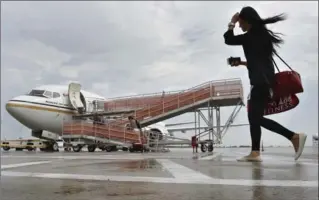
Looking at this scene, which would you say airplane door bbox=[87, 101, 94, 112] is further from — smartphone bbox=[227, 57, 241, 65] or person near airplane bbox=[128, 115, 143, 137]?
smartphone bbox=[227, 57, 241, 65]

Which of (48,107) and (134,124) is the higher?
(48,107)

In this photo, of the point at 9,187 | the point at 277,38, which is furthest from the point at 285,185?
the point at 9,187

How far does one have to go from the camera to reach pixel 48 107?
2422cm

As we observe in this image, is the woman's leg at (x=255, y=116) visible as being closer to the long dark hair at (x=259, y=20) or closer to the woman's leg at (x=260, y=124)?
the woman's leg at (x=260, y=124)

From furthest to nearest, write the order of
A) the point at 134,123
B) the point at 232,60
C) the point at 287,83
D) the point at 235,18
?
the point at 134,123
the point at 232,60
the point at 287,83
the point at 235,18

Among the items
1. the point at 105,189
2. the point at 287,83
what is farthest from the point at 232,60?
the point at 105,189

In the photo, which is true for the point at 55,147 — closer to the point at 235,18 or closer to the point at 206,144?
the point at 206,144

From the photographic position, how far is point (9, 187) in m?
3.23

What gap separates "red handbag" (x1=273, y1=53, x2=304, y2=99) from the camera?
4488mm

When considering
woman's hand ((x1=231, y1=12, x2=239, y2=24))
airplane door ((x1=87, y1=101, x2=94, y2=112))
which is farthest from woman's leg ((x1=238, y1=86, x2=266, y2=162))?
airplane door ((x1=87, y1=101, x2=94, y2=112))

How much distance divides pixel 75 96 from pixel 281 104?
74.1 feet

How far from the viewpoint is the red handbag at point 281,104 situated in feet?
15.4

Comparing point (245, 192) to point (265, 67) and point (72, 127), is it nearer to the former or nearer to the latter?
point (265, 67)

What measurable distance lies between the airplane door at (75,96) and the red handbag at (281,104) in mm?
21813
